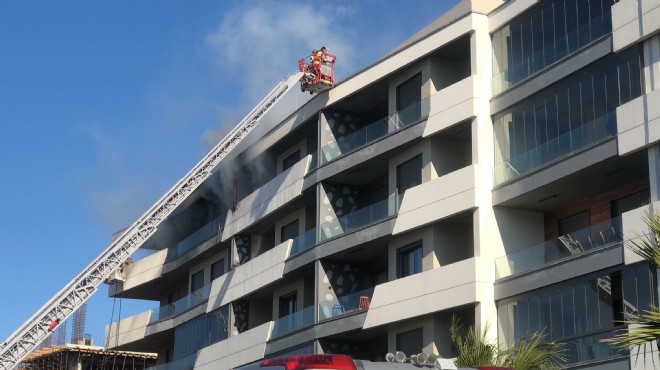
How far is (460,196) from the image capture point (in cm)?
3700

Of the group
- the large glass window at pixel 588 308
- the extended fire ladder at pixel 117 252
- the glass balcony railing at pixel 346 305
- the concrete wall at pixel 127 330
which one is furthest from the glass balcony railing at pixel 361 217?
the concrete wall at pixel 127 330

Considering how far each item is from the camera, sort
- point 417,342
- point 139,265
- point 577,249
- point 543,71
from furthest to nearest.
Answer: point 139,265 < point 417,342 < point 543,71 < point 577,249

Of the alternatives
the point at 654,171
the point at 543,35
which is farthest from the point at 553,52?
the point at 654,171

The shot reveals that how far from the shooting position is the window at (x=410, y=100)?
4057 cm

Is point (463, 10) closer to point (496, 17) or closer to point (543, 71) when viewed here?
point (496, 17)

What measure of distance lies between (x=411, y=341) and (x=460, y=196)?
18.8 feet

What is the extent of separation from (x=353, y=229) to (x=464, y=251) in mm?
5481

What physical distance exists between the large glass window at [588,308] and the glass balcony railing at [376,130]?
31.1 feet

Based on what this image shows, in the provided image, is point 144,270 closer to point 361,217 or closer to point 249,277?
point 249,277

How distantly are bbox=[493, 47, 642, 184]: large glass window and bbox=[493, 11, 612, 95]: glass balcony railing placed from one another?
3.06 ft

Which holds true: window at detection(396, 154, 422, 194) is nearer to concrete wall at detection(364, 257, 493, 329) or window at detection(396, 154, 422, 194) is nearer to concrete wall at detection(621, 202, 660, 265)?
concrete wall at detection(364, 257, 493, 329)


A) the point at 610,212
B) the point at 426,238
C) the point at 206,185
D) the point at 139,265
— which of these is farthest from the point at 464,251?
the point at 139,265

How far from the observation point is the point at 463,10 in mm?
40438

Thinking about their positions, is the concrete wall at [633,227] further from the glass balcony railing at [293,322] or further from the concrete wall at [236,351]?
the concrete wall at [236,351]
